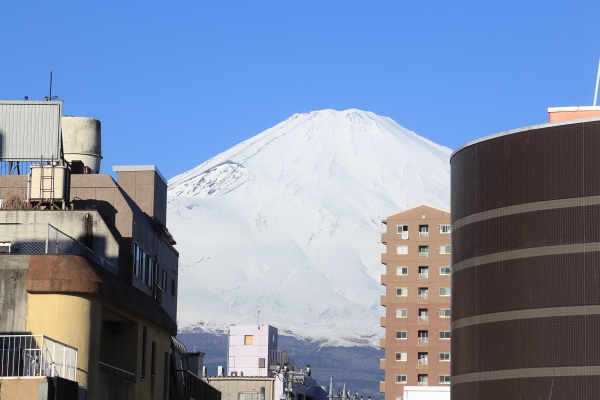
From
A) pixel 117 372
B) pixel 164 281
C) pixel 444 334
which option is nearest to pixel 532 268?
pixel 164 281

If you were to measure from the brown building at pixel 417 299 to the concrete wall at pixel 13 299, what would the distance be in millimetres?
118672

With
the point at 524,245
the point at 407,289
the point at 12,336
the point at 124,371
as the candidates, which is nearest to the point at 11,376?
the point at 12,336

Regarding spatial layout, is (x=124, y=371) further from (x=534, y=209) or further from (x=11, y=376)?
(x=534, y=209)

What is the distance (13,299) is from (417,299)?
408 ft

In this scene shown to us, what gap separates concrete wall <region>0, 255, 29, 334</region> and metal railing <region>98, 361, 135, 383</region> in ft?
10.0

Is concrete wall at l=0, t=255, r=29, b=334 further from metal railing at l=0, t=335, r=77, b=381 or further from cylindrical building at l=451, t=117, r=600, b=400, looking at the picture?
cylindrical building at l=451, t=117, r=600, b=400

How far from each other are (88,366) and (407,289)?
124 metres

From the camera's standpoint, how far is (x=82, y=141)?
5325 cm

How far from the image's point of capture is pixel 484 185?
82250mm

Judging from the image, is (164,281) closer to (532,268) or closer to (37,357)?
(37,357)

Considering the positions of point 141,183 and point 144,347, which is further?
point 141,183

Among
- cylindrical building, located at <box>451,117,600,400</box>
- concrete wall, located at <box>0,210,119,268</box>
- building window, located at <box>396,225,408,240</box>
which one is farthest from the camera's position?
building window, located at <box>396,225,408,240</box>

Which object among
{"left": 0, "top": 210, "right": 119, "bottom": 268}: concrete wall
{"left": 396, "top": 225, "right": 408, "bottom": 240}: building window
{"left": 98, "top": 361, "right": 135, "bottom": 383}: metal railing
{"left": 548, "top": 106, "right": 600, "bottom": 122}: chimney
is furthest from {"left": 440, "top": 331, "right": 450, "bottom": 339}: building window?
{"left": 98, "top": 361, "right": 135, "bottom": 383}: metal railing

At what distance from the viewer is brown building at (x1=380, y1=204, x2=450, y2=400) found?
5807 inches
